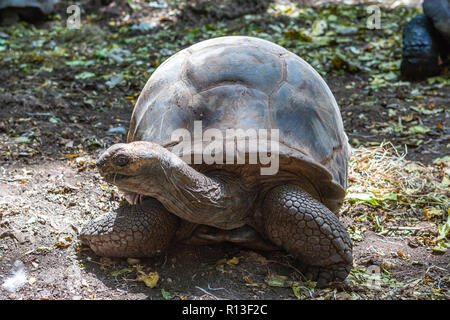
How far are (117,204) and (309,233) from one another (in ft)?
4.60

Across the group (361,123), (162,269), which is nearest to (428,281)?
(162,269)

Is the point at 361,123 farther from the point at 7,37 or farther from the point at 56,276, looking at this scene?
the point at 7,37

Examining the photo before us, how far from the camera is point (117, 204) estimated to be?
3.36m

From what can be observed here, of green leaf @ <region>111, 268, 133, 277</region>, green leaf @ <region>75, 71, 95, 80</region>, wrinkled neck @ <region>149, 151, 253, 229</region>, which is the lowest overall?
green leaf @ <region>111, 268, 133, 277</region>

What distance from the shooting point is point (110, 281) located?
8.37 ft

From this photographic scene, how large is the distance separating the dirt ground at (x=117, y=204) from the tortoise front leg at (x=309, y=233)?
0.09 meters

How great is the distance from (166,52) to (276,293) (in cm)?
497

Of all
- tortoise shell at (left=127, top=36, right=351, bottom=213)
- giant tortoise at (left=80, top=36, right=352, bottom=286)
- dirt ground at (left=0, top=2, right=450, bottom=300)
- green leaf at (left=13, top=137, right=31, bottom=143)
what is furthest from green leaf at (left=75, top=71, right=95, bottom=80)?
giant tortoise at (left=80, top=36, right=352, bottom=286)

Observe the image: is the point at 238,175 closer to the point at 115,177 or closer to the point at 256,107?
the point at 256,107

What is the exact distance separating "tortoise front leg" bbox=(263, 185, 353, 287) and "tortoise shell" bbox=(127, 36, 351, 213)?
6.6 inches

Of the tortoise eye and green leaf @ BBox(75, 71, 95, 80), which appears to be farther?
green leaf @ BBox(75, 71, 95, 80)

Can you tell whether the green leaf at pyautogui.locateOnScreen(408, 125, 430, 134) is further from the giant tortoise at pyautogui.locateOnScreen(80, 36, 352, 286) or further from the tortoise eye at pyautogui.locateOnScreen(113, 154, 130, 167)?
the tortoise eye at pyautogui.locateOnScreen(113, 154, 130, 167)

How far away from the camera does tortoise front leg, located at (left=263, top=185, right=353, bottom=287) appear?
8.22 feet

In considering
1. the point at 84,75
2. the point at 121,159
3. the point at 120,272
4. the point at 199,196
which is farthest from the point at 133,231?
the point at 84,75
